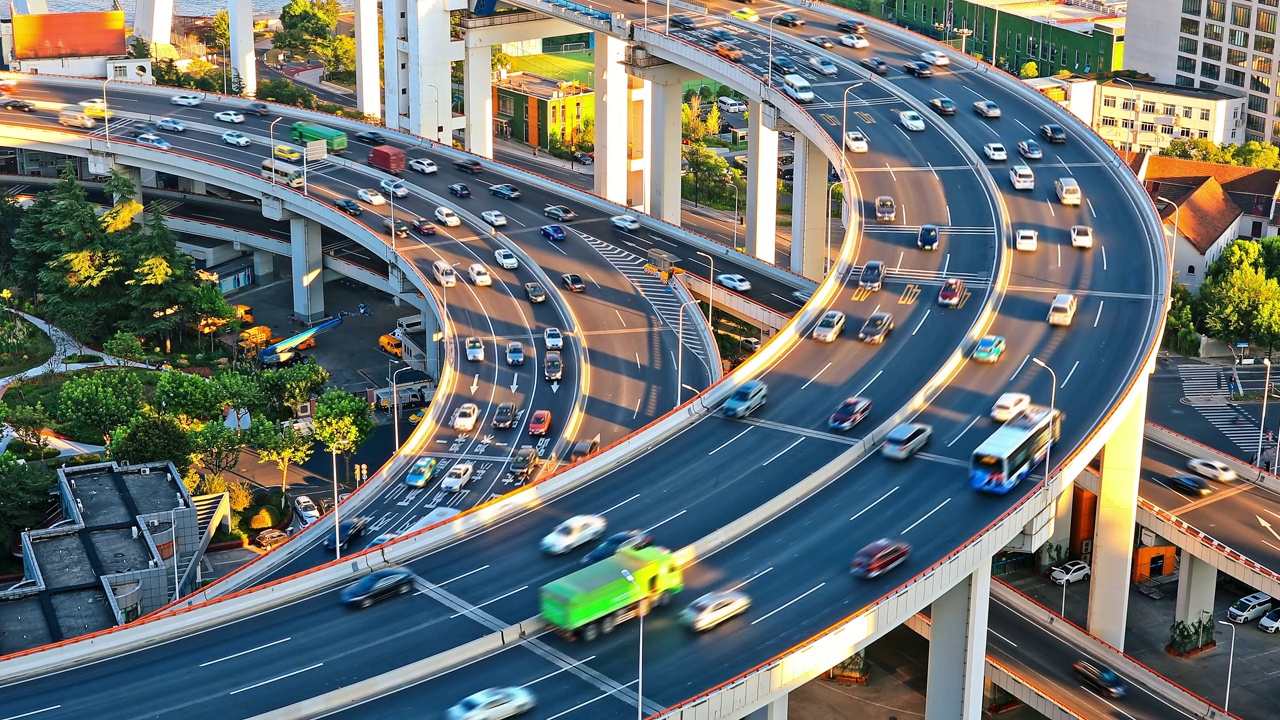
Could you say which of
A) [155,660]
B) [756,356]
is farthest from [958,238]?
[155,660]

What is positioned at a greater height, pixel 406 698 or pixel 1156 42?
pixel 1156 42

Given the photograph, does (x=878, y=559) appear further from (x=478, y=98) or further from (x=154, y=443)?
(x=478, y=98)

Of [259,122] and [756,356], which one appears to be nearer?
[756,356]

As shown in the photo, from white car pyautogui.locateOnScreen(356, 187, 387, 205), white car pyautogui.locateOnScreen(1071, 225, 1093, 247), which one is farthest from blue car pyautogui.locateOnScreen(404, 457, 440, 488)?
white car pyautogui.locateOnScreen(356, 187, 387, 205)

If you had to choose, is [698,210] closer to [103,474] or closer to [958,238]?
→ [958,238]

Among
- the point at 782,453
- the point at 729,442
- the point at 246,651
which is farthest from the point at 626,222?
the point at 246,651

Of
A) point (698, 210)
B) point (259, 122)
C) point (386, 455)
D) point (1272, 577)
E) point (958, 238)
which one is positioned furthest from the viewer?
point (698, 210)

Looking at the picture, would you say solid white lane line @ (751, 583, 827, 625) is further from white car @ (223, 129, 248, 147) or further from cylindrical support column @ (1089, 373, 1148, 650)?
white car @ (223, 129, 248, 147)
